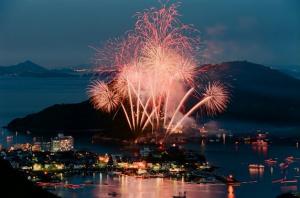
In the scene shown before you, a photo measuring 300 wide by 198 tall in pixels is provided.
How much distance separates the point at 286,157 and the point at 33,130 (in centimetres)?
1298

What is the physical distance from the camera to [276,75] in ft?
169

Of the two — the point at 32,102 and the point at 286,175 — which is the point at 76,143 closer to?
the point at 286,175

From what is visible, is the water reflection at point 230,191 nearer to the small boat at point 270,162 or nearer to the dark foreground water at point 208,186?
the dark foreground water at point 208,186

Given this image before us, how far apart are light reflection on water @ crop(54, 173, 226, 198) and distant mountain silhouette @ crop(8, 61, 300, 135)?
849cm

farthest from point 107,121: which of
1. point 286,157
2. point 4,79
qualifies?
point 4,79

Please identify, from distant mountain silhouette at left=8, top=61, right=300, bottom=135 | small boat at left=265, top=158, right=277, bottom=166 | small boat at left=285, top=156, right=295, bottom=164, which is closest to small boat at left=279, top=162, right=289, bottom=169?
small boat at left=265, top=158, right=277, bottom=166

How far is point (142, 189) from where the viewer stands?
51.0ft

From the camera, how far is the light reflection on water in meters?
14.8

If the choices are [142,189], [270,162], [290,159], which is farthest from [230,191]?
[290,159]

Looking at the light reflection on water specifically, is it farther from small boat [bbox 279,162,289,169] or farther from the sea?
small boat [bbox 279,162,289,169]

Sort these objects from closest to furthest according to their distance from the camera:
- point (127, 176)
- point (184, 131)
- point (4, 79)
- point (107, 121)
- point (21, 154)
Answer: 1. point (127, 176)
2. point (21, 154)
3. point (184, 131)
4. point (107, 121)
5. point (4, 79)

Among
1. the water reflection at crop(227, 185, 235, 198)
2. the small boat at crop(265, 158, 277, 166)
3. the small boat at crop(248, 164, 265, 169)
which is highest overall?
the small boat at crop(265, 158, 277, 166)

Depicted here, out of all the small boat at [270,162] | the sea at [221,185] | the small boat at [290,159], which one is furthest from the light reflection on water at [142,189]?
the small boat at [290,159]

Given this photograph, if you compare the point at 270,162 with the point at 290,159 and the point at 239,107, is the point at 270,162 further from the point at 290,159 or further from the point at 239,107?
the point at 239,107
